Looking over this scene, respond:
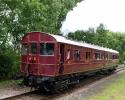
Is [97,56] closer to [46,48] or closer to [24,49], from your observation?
[24,49]

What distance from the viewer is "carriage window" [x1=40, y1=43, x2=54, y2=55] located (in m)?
19.0

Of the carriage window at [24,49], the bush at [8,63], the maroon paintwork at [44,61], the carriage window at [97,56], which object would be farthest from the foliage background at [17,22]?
the carriage window at [97,56]

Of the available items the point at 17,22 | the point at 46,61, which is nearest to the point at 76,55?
the point at 46,61

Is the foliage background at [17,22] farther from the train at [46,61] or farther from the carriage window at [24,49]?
the train at [46,61]

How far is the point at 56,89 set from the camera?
19.5m

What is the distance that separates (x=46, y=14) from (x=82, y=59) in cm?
501

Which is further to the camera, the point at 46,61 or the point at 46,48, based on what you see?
the point at 46,48

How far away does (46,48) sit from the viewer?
62.8ft

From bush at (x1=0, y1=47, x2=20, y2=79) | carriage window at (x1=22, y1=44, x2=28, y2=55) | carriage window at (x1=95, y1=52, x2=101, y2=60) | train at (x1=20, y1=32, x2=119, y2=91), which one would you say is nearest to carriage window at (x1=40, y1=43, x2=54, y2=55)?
train at (x1=20, y1=32, x2=119, y2=91)

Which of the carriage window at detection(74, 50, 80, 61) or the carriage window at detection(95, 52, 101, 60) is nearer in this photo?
the carriage window at detection(74, 50, 80, 61)

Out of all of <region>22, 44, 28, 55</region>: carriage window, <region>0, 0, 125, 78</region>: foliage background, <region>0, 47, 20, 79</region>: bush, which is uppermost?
<region>0, 0, 125, 78</region>: foliage background

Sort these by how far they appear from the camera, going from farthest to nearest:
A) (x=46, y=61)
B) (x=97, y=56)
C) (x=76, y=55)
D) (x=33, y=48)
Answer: (x=97, y=56), (x=76, y=55), (x=33, y=48), (x=46, y=61)

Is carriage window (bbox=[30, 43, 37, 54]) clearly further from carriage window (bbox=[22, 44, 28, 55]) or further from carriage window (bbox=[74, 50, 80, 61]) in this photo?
carriage window (bbox=[74, 50, 80, 61])

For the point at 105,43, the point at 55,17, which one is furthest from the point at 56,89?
the point at 105,43
